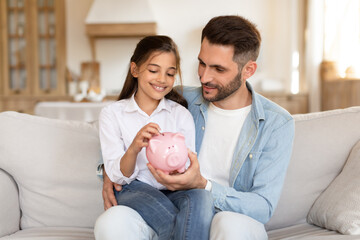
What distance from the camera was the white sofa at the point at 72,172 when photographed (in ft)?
5.32

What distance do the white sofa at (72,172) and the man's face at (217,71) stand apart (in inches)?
15.9

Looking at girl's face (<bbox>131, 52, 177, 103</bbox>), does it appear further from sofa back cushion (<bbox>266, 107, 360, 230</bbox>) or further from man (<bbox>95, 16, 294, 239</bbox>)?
sofa back cushion (<bbox>266, 107, 360, 230</bbox>)

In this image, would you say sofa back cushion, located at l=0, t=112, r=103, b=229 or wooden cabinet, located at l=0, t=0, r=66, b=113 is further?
wooden cabinet, located at l=0, t=0, r=66, b=113

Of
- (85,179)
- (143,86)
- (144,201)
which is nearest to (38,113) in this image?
(85,179)

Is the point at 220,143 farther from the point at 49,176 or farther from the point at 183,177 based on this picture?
the point at 49,176

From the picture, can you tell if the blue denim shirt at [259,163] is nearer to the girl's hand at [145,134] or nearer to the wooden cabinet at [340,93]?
the girl's hand at [145,134]

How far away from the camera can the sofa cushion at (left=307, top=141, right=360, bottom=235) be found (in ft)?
4.66

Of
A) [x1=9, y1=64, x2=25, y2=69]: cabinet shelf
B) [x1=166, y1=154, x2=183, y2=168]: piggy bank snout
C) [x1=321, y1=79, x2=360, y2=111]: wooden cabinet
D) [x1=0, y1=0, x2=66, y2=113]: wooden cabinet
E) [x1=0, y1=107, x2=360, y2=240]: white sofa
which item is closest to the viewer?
[x1=166, y1=154, x2=183, y2=168]: piggy bank snout

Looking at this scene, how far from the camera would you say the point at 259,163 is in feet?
4.84

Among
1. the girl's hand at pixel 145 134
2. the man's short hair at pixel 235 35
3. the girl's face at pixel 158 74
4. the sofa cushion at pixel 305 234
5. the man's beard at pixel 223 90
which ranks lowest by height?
the sofa cushion at pixel 305 234

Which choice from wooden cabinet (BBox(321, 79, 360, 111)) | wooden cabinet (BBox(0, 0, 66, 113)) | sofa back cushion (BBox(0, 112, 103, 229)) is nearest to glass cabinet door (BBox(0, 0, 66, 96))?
wooden cabinet (BBox(0, 0, 66, 113))

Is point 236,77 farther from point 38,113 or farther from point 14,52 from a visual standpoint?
point 14,52

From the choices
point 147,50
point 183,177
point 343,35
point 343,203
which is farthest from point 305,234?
point 343,35

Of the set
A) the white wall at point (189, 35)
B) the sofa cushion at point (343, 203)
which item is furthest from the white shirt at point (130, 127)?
the white wall at point (189, 35)
